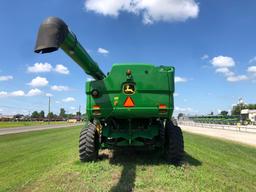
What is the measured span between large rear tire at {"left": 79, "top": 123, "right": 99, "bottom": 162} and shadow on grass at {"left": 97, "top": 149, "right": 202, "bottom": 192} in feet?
2.06

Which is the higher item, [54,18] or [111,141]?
[54,18]

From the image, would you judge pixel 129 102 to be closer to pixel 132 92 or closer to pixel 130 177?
pixel 132 92

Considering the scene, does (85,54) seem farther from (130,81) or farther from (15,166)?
(15,166)

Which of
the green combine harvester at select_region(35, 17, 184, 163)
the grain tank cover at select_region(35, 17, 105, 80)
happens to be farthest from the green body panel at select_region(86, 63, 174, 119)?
the grain tank cover at select_region(35, 17, 105, 80)

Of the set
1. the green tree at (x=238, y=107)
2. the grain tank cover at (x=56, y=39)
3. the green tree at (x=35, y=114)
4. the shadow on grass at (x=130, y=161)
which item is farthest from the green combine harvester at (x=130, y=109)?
the green tree at (x=35, y=114)

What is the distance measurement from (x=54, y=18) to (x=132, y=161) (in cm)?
619

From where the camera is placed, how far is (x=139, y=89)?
9.47 m

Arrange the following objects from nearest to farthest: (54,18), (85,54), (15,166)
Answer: (54,18)
(85,54)
(15,166)

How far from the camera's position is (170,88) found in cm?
948

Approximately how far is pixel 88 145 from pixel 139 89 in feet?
7.97

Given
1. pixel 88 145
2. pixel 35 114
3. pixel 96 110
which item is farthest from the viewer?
pixel 35 114

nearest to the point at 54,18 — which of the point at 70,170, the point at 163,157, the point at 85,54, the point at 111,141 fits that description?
the point at 85,54

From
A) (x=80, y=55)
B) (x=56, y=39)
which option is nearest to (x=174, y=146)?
(x=80, y=55)

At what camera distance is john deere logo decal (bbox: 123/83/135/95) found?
9469 mm
